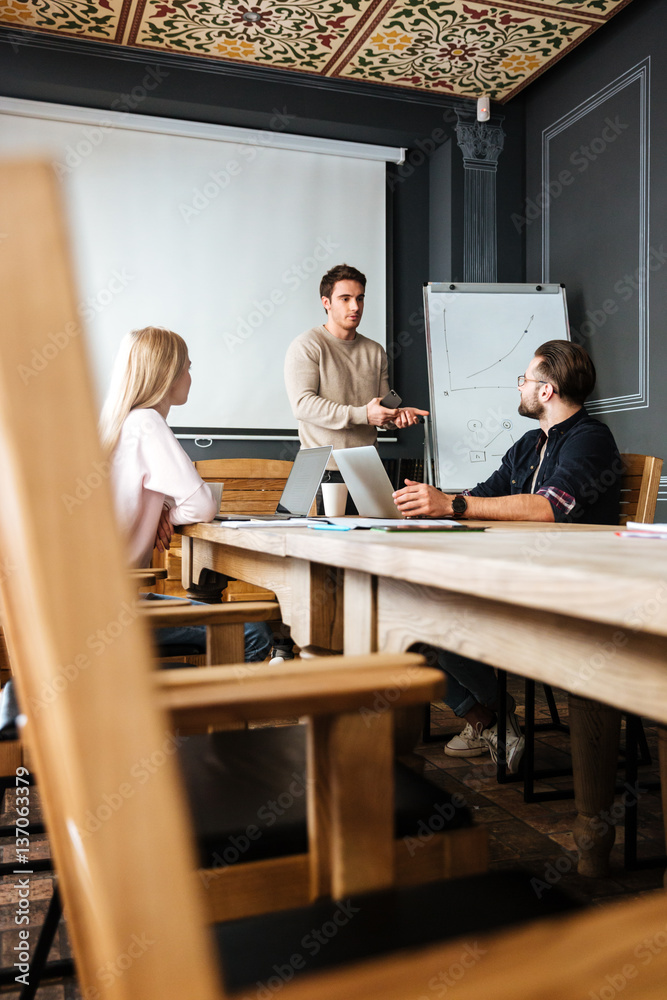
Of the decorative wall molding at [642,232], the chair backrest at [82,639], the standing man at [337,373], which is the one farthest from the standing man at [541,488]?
the chair backrest at [82,639]

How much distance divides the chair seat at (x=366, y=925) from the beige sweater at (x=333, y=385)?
2456 millimetres

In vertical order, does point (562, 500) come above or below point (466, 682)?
above

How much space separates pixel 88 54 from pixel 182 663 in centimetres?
363

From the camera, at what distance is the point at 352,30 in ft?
12.6

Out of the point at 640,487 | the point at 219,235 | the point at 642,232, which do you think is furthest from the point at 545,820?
the point at 219,235

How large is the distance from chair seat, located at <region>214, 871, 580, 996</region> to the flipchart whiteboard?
11.4 feet

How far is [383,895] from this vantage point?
1.99 feet

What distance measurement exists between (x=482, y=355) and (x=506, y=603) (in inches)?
142

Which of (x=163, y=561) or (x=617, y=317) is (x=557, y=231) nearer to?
(x=617, y=317)

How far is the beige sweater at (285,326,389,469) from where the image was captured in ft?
10.1

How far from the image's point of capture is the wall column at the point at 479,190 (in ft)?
14.7

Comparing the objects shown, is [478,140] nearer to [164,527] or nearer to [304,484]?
[304,484]

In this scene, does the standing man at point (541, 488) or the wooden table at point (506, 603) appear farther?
the standing man at point (541, 488)

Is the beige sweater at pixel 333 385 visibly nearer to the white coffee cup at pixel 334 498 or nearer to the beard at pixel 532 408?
the beard at pixel 532 408
